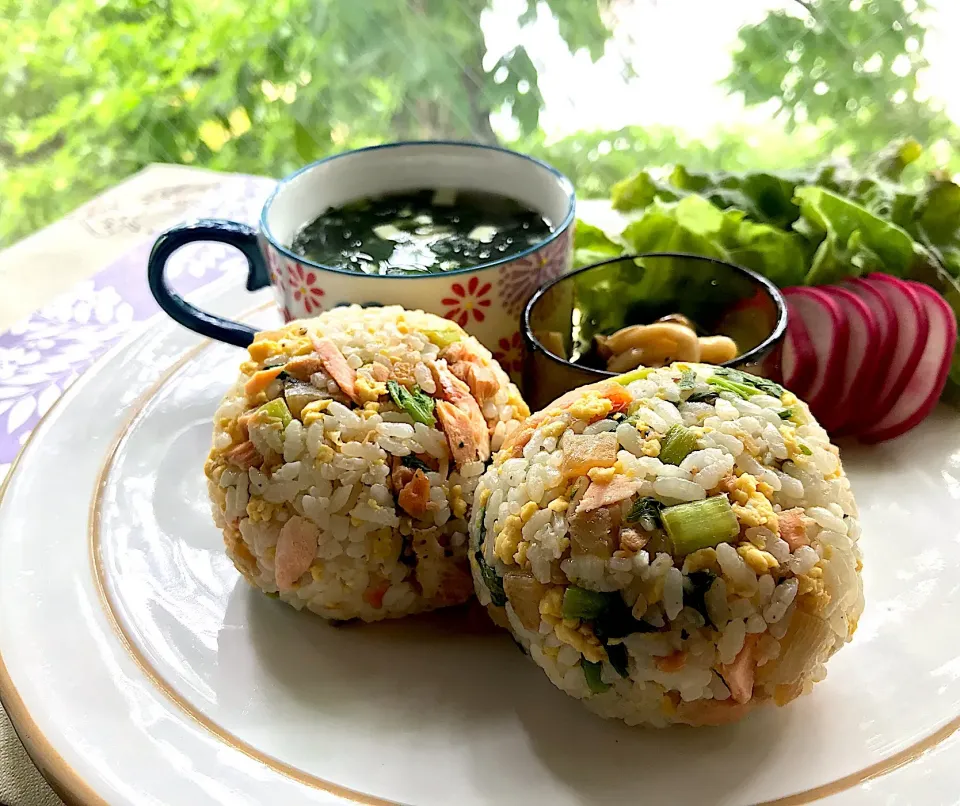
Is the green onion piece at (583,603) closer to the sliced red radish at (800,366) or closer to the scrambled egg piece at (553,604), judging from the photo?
the scrambled egg piece at (553,604)

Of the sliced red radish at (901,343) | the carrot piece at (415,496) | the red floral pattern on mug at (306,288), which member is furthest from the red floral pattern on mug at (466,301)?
the sliced red radish at (901,343)

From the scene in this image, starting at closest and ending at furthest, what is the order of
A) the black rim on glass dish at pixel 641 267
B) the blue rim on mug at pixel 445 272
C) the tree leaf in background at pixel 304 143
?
the black rim on glass dish at pixel 641 267, the blue rim on mug at pixel 445 272, the tree leaf in background at pixel 304 143

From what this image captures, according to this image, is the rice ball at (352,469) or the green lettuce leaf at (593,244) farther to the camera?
the green lettuce leaf at (593,244)

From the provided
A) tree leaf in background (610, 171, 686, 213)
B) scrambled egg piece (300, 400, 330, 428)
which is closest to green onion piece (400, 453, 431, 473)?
scrambled egg piece (300, 400, 330, 428)

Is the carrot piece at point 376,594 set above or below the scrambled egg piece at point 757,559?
below

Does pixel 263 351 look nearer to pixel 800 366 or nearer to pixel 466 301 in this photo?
pixel 466 301

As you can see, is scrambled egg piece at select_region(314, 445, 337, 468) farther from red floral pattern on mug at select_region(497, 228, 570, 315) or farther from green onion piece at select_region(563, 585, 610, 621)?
red floral pattern on mug at select_region(497, 228, 570, 315)

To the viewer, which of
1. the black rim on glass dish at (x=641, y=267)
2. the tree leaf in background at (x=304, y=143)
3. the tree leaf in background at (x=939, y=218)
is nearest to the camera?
the black rim on glass dish at (x=641, y=267)
